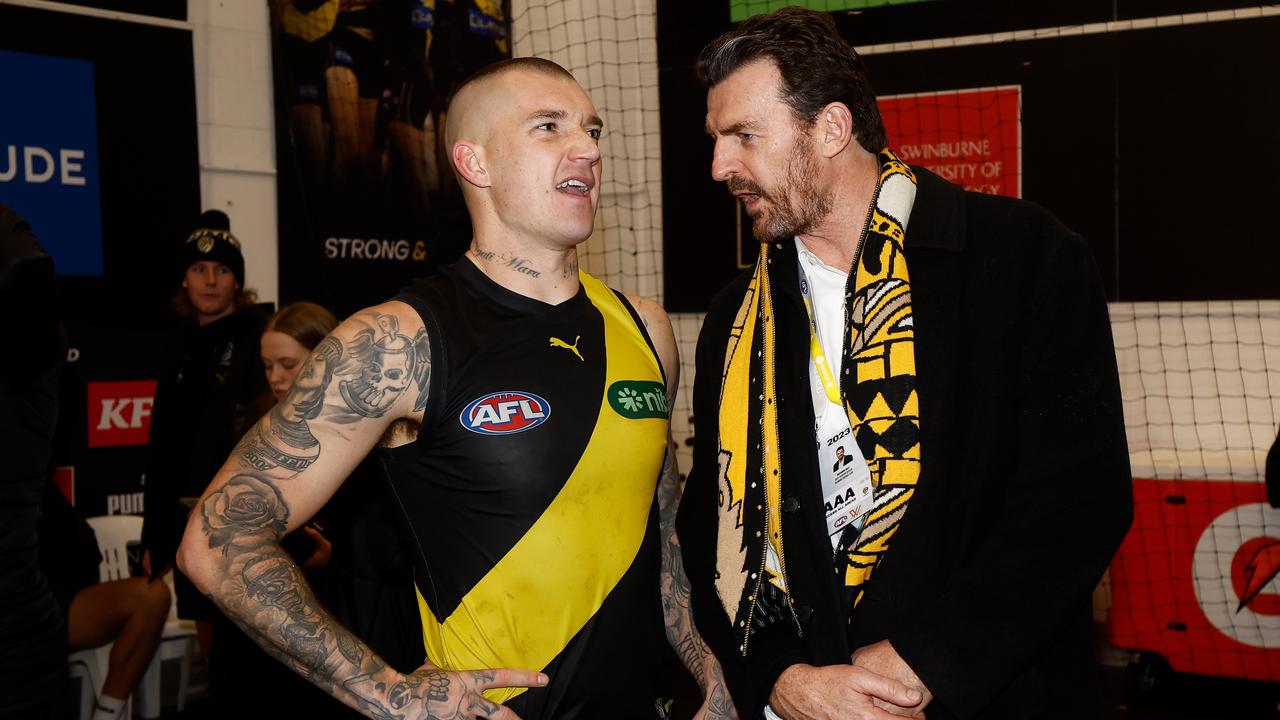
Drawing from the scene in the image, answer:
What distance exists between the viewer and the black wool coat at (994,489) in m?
1.50

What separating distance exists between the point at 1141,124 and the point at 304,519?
187 inches

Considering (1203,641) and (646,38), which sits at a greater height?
(646,38)

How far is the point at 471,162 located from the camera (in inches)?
75.6

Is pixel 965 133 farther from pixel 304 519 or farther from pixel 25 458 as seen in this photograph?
pixel 25 458

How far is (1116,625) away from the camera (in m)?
4.60

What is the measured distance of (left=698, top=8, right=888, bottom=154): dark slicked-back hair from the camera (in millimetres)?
1812

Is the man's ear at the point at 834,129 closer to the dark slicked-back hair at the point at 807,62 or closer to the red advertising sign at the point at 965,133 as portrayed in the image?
the dark slicked-back hair at the point at 807,62

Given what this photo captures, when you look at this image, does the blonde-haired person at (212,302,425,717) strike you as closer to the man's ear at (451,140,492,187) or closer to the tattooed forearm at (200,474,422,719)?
the tattooed forearm at (200,474,422,719)

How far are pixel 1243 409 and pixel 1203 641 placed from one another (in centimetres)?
137

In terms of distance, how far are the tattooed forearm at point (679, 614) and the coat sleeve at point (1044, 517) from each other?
19.2 inches

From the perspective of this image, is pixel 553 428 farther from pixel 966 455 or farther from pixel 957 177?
pixel 957 177

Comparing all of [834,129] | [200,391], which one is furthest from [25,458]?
[200,391]

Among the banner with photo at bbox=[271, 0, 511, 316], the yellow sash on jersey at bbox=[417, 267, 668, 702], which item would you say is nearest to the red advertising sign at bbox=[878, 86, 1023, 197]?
the banner with photo at bbox=[271, 0, 511, 316]

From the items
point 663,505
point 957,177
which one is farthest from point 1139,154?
point 663,505
